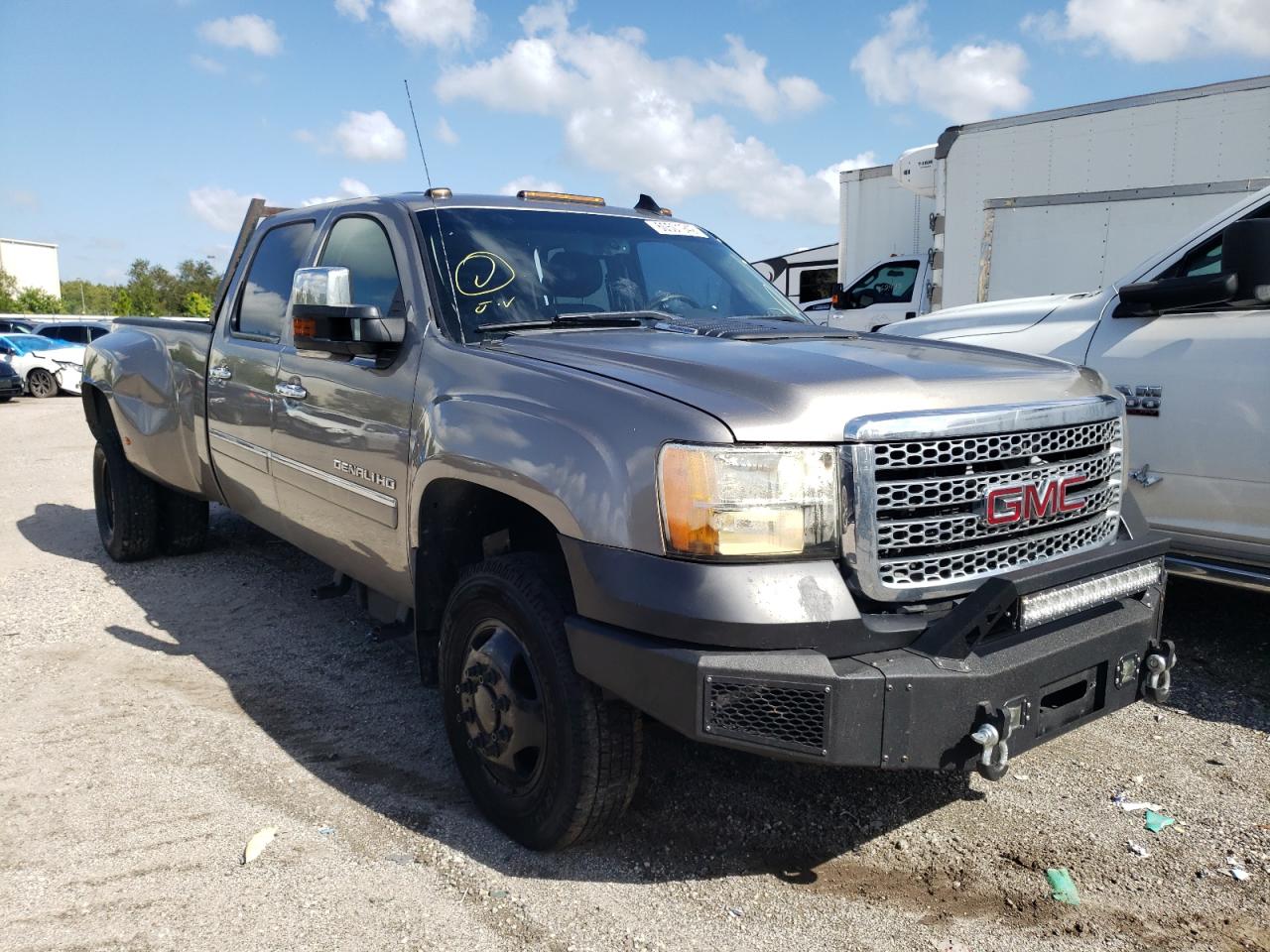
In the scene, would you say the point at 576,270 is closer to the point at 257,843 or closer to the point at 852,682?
the point at 852,682

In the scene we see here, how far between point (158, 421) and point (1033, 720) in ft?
15.3

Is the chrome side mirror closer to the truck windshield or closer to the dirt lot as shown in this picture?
the truck windshield

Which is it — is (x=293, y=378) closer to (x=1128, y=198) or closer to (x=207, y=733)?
(x=207, y=733)

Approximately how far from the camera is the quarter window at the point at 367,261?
3574 millimetres

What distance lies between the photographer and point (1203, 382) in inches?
159

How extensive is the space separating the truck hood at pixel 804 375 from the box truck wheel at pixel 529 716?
2.08ft

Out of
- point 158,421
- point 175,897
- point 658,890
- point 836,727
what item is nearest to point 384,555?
point 175,897

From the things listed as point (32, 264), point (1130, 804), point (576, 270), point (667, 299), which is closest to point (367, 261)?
point (576, 270)

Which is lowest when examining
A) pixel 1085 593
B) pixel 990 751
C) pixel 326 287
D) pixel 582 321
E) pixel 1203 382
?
pixel 990 751

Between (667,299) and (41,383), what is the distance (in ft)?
73.1

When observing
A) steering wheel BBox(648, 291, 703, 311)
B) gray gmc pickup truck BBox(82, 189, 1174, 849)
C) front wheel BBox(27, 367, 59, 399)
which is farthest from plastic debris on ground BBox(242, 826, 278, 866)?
front wheel BBox(27, 367, 59, 399)

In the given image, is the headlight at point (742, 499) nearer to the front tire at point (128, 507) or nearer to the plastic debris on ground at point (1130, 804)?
the plastic debris on ground at point (1130, 804)

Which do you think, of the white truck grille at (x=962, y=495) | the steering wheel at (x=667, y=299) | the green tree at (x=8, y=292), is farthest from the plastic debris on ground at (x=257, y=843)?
the green tree at (x=8, y=292)

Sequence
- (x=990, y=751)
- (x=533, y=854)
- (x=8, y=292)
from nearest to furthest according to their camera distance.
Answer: (x=990, y=751)
(x=533, y=854)
(x=8, y=292)
